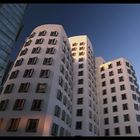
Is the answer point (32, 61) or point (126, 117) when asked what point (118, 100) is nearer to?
point (126, 117)

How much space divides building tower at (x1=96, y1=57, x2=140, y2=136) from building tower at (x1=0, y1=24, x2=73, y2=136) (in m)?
16.0

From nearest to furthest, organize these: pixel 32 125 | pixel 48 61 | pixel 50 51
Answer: pixel 32 125 → pixel 48 61 → pixel 50 51

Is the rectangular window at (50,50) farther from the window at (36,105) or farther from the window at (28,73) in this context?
the window at (36,105)

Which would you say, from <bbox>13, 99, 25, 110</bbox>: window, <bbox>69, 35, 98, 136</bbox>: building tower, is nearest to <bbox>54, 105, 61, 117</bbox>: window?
<bbox>13, 99, 25, 110</bbox>: window

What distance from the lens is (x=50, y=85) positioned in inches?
1423

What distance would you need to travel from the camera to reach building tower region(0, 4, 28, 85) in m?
35.5

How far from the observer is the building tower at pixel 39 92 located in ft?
103

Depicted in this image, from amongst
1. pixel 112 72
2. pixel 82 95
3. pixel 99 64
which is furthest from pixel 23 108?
pixel 99 64

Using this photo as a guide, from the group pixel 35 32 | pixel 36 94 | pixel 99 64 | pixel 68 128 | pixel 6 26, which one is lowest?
pixel 68 128

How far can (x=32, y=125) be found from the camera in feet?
101

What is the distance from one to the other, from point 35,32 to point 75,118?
901 inches

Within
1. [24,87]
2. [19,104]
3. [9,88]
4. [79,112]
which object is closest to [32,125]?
[19,104]

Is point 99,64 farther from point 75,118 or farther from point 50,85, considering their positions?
point 50,85

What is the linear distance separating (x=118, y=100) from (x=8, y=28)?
34.7m
